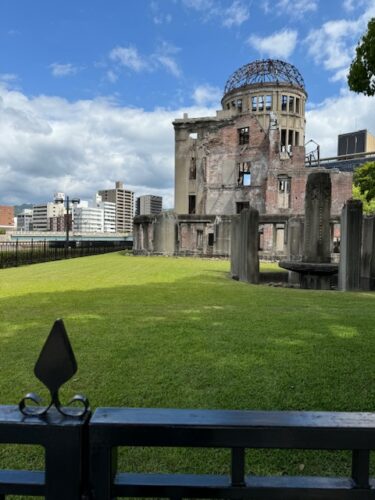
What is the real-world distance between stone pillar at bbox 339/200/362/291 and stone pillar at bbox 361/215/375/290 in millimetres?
1042

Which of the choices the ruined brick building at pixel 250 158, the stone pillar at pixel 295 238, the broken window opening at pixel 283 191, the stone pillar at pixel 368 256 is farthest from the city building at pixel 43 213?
the stone pillar at pixel 368 256

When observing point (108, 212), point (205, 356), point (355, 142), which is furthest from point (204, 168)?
point (108, 212)

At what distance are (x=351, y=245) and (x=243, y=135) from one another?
3645cm

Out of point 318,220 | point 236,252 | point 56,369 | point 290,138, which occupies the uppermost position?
point 290,138

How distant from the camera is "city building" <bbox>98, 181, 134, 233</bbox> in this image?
17777cm

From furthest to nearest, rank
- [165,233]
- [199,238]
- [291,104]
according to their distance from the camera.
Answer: [291,104] → [199,238] → [165,233]

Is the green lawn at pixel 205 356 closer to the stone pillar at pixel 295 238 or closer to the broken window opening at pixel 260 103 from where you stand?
the stone pillar at pixel 295 238

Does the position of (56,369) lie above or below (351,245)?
below

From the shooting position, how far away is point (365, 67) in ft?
31.9

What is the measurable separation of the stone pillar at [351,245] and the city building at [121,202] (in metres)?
165

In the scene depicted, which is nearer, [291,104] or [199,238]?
[199,238]

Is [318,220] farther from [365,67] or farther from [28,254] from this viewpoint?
[28,254]

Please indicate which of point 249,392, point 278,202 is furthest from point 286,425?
point 278,202

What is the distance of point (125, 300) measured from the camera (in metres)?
9.59
